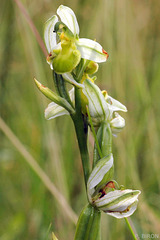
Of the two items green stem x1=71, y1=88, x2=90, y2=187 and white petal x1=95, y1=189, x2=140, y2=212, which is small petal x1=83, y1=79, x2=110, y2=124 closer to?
green stem x1=71, y1=88, x2=90, y2=187

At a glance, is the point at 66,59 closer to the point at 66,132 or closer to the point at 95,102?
the point at 95,102

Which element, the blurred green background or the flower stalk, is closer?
the flower stalk

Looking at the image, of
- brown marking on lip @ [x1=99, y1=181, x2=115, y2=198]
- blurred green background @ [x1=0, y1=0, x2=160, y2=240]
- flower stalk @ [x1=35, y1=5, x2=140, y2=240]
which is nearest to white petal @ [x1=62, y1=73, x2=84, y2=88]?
flower stalk @ [x1=35, y1=5, x2=140, y2=240]

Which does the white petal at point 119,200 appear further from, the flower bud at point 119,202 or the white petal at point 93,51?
the white petal at point 93,51

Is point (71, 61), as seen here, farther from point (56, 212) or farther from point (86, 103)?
point (56, 212)

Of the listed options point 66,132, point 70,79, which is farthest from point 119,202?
point 66,132
